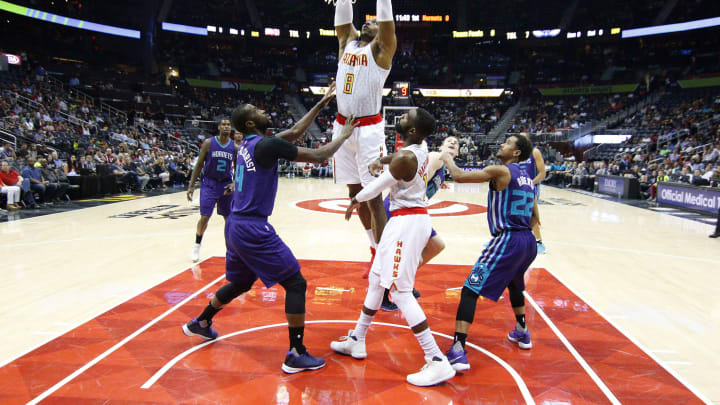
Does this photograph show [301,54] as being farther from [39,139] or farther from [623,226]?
[623,226]

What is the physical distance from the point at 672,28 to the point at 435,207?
32753 millimetres

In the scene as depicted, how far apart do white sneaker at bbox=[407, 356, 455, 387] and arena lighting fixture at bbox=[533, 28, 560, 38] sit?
40.9 meters

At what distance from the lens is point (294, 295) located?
2.83m

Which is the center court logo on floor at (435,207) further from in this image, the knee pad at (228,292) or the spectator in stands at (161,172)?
the knee pad at (228,292)

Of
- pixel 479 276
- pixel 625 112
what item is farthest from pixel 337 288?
pixel 625 112

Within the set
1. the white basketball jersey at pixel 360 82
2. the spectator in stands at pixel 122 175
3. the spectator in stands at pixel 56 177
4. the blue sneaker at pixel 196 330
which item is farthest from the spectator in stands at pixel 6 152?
the white basketball jersey at pixel 360 82

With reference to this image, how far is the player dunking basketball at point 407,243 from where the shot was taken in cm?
268

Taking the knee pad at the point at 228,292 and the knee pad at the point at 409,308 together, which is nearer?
the knee pad at the point at 409,308

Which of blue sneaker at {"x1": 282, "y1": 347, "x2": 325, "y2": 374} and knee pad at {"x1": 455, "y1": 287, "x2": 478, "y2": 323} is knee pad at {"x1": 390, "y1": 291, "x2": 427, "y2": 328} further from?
blue sneaker at {"x1": 282, "y1": 347, "x2": 325, "y2": 374}

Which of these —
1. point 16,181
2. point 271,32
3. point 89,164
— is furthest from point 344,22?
point 271,32

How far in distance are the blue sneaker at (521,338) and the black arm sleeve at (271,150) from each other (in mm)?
2178

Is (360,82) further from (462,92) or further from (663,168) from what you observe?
(462,92)

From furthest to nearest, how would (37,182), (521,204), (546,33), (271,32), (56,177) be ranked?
1. (271,32)
2. (546,33)
3. (56,177)
4. (37,182)
5. (521,204)

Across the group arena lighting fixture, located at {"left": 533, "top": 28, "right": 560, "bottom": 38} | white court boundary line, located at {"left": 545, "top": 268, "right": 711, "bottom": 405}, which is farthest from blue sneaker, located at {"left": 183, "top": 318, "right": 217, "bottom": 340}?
arena lighting fixture, located at {"left": 533, "top": 28, "right": 560, "bottom": 38}
